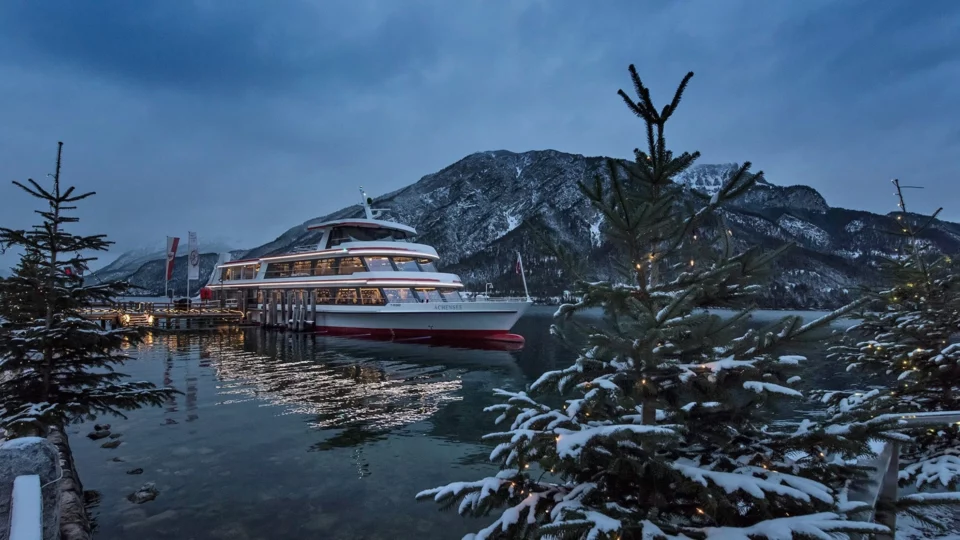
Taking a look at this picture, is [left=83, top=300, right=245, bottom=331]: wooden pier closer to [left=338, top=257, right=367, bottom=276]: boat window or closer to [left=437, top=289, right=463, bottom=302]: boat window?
[left=338, top=257, right=367, bottom=276]: boat window

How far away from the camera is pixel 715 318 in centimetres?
311

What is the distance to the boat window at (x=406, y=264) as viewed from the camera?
3141 cm

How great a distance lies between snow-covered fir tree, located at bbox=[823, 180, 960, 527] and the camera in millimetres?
5113

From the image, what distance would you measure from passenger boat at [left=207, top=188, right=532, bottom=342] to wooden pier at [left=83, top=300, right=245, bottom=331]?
13.5 ft

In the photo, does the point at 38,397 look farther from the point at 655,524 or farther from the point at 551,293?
the point at 551,293

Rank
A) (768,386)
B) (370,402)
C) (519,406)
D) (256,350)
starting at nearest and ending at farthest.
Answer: (768,386) → (519,406) → (370,402) → (256,350)

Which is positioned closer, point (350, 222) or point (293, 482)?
point (293, 482)

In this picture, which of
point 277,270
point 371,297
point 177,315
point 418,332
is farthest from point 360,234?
point 177,315

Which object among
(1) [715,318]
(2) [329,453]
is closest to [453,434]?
(2) [329,453]

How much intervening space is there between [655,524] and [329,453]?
311 inches

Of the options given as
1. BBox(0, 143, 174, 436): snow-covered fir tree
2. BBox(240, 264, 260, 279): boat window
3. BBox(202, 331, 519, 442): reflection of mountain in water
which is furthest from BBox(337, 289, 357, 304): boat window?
BBox(0, 143, 174, 436): snow-covered fir tree

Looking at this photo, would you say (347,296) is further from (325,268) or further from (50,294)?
(50,294)

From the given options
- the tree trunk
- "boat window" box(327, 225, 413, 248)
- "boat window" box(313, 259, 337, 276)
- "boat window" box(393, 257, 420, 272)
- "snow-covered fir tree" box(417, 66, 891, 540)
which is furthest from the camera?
"boat window" box(313, 259, 337, 276)

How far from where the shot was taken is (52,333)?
586 centimetres
